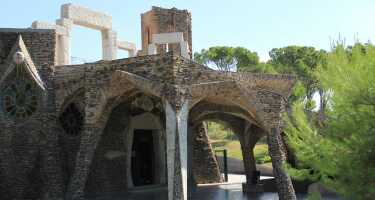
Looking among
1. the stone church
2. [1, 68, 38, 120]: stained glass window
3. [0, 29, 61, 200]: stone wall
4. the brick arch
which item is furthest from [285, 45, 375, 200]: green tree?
[1, 68, 38, 120]: stained glass window

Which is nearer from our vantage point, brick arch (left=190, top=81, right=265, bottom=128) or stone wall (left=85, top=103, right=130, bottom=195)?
brick arch (left=190, top=81, right=265, bottom=128)

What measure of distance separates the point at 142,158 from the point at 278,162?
6362mm

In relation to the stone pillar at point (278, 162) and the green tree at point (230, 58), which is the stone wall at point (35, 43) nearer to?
the stone pillar at point (278, 162)

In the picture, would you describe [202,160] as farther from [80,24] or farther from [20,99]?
[20,99]

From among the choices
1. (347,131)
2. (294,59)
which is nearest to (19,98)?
(347,131)

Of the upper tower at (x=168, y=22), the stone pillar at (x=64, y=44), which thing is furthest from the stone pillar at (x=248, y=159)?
the stone pillar at (x=64, y=44)

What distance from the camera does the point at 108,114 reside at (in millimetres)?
12156

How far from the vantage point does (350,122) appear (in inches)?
176

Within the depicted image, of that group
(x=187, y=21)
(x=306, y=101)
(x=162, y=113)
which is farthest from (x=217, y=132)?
(x=306, y=101)

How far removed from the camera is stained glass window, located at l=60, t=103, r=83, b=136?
13.2 m

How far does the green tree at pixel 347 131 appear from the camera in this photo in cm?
434

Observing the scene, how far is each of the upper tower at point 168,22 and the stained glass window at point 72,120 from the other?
544 centimetres

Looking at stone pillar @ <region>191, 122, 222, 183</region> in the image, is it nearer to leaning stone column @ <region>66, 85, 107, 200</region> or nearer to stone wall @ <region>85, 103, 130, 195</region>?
stone wall @ <region>85, 103, 130, 195</region>

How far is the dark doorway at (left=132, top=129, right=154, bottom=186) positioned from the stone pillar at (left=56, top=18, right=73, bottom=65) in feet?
10.6
